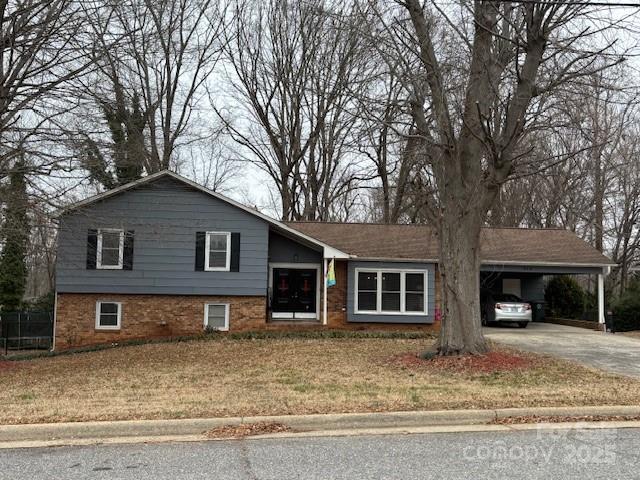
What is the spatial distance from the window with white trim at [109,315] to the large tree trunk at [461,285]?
37.4 ft

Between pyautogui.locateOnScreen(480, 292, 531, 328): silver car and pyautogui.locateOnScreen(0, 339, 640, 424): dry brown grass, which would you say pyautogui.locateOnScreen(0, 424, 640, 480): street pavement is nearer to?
pyautogui.locateOnScreen(0, 339, 640, 424): dry brown grass

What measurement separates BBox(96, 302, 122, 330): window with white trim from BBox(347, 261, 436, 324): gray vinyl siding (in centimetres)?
785

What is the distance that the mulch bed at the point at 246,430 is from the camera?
6.96 metres

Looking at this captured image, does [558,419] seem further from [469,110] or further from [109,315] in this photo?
[109,315]

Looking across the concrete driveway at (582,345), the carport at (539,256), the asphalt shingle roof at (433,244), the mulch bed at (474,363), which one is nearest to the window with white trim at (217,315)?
the asphalt shingle roof at (433,244)

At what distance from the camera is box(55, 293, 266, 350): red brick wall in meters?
18.7

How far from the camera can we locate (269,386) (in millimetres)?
9773

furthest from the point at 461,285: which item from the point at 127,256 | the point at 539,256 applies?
the point at 127,256

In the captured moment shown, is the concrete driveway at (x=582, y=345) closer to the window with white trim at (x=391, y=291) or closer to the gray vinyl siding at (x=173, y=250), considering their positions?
the window with white trim at (x=391, y=291)

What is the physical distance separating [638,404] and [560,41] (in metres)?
7.15

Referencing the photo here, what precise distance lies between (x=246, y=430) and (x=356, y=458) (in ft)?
5.69

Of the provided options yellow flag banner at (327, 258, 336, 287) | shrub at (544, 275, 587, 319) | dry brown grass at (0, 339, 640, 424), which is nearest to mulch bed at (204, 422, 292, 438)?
dry brown grass at (0, 339, 640, 424)

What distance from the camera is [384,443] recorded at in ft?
21.5

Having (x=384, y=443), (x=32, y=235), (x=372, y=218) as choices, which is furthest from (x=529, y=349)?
(x=372, y=218)
